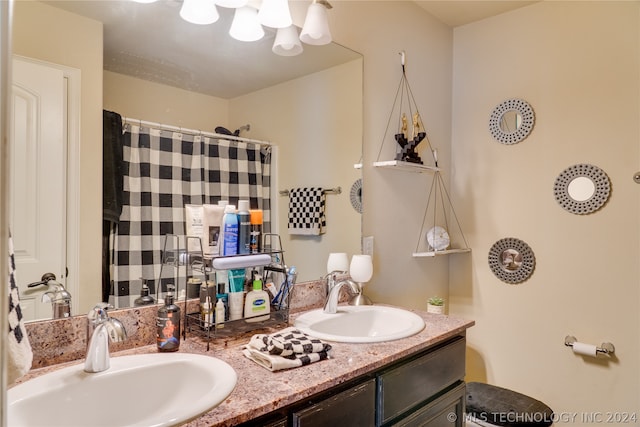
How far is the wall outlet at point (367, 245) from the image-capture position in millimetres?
1907

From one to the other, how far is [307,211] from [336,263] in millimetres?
268

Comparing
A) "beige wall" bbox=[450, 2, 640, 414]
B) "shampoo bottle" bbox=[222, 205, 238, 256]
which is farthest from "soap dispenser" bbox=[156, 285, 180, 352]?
"beige wall" bbox=[450, 2, 640, 414]

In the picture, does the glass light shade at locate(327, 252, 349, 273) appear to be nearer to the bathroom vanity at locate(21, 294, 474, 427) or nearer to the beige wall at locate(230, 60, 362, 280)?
the beige wall at locate(230, 60, 362, 280)

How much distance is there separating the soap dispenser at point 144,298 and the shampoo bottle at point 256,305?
0.30 meters

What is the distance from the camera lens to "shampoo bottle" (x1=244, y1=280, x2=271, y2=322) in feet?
4.41

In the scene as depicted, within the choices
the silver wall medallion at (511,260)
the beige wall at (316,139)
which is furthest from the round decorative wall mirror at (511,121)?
the beige wall at (316,139)

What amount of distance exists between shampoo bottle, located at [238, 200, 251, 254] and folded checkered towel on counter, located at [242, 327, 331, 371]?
0.29 metres

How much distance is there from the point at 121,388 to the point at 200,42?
112 centimetres

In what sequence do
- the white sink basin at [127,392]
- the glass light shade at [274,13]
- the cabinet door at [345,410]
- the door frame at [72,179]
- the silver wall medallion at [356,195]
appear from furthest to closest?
the silver wall medallion at [356,195]
the glass light shade at [274,13]
the door frame at [72,179]
the cabinet door at [345,410]
the white sink basin at [127,392]

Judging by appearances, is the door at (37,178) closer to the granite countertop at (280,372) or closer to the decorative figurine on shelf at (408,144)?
the granite countertop at (280,372)

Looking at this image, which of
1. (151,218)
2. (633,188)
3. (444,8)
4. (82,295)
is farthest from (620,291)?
(82,295)

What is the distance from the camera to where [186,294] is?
4.25 ft

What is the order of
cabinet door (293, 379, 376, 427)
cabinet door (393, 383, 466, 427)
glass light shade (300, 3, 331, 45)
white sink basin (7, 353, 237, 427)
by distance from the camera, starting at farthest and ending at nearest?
glass light shade (300, 3, 331, 45) → cabinet door (393, 383, 466, 427) → cabinet door (293, 379, 376, 427) → white sink basin (7, 353, 237, 427)

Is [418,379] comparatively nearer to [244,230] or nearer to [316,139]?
[244,230]
